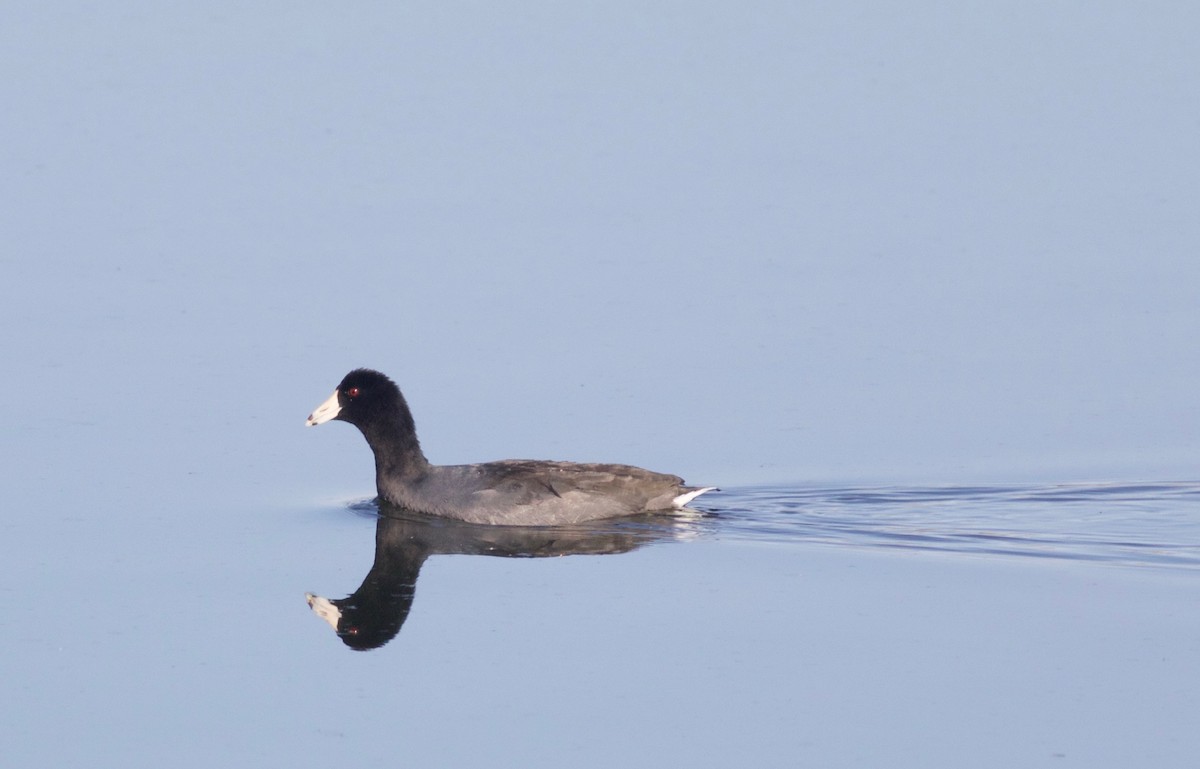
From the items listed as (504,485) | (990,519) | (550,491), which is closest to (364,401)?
(504,485)

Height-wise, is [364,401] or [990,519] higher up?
[364,401]

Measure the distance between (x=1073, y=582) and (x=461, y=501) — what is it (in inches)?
174

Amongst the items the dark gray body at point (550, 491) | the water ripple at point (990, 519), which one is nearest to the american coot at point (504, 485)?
the dark gray body at point (550, 491)

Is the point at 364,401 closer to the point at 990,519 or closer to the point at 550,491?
the point at 550,491

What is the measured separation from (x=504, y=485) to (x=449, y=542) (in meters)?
0.57

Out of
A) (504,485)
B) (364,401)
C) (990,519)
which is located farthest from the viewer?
A: (364,401)

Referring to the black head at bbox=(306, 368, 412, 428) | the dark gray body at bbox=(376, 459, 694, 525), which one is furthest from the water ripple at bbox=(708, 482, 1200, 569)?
the black head at bbox=(306, 368, 412, 428)

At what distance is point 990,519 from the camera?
39.3 ft

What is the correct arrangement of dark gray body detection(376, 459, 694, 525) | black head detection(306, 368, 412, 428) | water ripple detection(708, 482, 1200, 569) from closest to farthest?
water ripple detection(708, 482, 1200, 569) → dark gray body detection(376, 459, 694, 525) → black head detection(306, 368, 412, 428)

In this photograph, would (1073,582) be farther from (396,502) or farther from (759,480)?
(396,502)

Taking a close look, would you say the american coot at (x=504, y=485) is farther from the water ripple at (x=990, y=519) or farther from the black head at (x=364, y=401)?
the water ripple at (x=990, y=519)

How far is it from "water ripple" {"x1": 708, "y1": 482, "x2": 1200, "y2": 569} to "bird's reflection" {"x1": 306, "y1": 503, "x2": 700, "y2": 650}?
0.54m

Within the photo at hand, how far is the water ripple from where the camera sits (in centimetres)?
1148

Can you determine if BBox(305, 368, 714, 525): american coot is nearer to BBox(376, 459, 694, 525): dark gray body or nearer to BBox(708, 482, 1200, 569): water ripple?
BBox(376, 459, 694, 525): dark gray body
